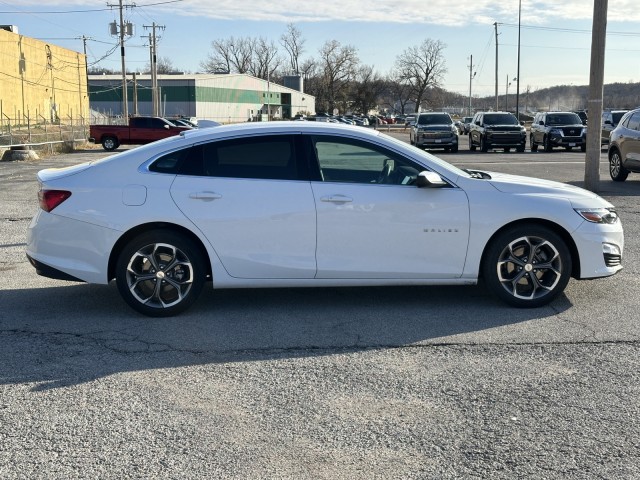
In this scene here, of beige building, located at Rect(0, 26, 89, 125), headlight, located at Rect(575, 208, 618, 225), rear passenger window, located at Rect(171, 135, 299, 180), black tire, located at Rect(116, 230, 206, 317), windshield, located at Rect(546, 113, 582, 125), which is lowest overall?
black tire, located at Rect(116, 230, 206, 317)

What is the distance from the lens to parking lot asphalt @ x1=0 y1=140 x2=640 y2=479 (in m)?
3.59

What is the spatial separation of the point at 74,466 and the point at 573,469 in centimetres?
240

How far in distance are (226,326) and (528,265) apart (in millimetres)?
2592

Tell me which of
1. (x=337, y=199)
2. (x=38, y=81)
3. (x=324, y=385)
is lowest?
(x=324, y=385)

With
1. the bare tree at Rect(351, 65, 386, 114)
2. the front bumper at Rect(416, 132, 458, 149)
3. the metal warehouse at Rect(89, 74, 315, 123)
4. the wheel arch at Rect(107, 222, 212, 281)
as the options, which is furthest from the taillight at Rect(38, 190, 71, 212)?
the bare tree at Rect(351, 65, 386, 114)

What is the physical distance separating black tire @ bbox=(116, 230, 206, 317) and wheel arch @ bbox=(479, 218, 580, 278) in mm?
2424

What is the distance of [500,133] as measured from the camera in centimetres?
3334

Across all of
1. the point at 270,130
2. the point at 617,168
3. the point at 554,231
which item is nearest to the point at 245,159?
the point at 270,130

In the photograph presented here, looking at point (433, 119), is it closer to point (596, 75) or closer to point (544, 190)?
point (596, 75)

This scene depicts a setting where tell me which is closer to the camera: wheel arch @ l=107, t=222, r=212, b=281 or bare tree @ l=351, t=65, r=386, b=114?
wheel arch @ l=107, t=222, r=212, b=281

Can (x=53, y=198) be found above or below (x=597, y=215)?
above

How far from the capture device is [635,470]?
3.45 metres

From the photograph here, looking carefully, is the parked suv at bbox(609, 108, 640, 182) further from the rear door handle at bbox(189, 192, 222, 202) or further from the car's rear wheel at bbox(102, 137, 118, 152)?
the car's rear wheel at bbox(102, 137, 118, 152)

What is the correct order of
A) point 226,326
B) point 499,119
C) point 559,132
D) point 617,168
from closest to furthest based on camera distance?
point 226,326 → point 617,168 → point 559,132 → point 499,119
